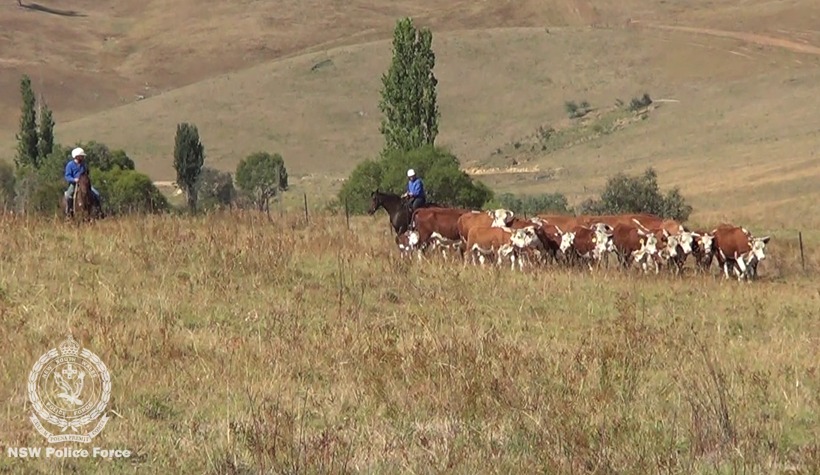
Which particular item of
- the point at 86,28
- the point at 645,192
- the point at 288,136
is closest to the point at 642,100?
the point at 288,136

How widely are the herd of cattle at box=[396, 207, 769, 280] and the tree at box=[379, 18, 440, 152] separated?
2271cm

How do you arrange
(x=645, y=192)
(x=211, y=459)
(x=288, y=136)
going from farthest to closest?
1. (x=288, y=136)
2. (x=645, y=192)
3. (x=211, y=459)

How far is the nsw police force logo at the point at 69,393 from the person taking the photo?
7863mm

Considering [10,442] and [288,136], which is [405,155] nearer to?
[10,442]

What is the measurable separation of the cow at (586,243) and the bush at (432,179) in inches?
725

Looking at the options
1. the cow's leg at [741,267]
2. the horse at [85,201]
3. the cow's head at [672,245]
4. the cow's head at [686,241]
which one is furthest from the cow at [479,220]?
the horse at [85,201]

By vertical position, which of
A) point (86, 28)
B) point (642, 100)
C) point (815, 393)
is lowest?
point (815, 393)

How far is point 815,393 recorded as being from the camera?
9.52 metres

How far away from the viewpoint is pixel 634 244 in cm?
2453

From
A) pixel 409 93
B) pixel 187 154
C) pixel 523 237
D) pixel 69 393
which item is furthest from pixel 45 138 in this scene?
pixel 69 393

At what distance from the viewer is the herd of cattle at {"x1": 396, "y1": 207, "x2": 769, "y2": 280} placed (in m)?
23.4

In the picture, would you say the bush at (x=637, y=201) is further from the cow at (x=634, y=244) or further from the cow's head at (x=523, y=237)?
the cow's head at (x=523, y=237)

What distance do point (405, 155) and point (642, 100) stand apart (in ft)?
175

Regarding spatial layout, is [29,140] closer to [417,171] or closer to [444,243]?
[417,171]
